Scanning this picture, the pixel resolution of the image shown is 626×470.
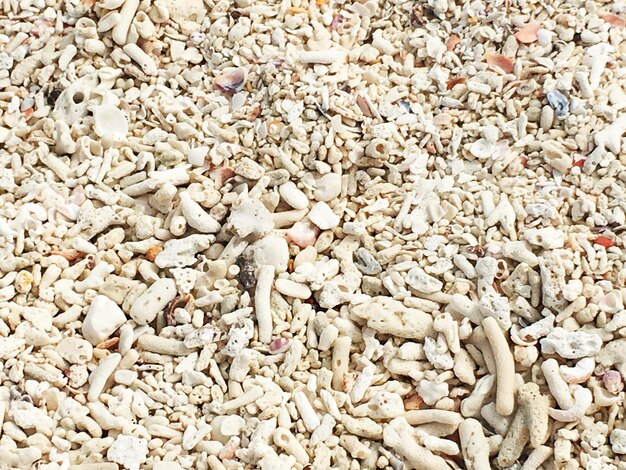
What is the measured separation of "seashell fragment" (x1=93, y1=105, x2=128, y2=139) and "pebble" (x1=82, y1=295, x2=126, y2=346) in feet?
1.45

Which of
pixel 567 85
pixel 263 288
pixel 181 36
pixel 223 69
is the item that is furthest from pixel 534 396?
pixel 181 36

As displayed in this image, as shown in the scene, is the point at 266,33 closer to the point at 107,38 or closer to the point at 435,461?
the point at 107,38

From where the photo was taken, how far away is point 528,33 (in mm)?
1985

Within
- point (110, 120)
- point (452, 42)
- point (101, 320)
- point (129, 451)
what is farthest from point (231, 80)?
point (129, 451)

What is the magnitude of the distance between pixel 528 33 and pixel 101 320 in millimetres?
1196

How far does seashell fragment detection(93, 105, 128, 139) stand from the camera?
188 centimetres

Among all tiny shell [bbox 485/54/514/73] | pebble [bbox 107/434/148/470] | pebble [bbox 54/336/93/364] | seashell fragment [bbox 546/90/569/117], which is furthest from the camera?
tiny shell [bbox 485/54/514/73]

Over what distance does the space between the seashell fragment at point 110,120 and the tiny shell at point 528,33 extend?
956mm

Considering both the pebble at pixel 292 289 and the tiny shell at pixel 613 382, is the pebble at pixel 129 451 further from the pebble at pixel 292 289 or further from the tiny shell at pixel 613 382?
the tiny shell at pixel 613 382

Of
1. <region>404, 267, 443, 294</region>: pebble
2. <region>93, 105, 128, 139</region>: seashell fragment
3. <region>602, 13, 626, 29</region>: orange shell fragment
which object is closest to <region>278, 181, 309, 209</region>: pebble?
<region>404, 267, 443, 294</region>: pebble

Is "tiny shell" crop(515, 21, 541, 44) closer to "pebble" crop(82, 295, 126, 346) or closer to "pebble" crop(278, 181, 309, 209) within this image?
"pebble" crop(278, 181, 309, 209)

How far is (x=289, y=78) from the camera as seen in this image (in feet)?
6.20

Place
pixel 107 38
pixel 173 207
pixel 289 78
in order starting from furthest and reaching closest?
1. pixel 107 38
2. pixel 289 78
3. pixel 173 207

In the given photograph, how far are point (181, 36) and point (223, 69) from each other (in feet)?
0.54
